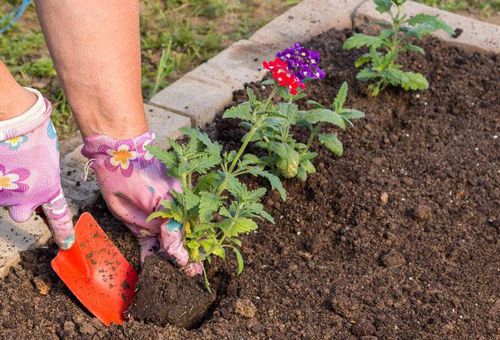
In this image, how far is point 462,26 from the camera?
161 inches

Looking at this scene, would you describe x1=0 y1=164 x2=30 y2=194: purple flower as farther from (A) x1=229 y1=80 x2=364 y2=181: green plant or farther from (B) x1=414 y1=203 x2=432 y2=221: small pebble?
(B) x1=414 y1=203 x2=432 y2=221: small pebble

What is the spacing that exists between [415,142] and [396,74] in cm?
29

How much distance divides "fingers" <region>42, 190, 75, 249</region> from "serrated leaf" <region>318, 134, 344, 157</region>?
938mm

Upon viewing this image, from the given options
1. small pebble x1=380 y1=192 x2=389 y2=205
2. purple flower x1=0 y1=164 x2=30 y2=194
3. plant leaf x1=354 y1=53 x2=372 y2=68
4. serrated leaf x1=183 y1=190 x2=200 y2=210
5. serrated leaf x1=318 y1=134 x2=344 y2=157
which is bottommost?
small pebble x1=380 y1=192 x2=389 y2=205

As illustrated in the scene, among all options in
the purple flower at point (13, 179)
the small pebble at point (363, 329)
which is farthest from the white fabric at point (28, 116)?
the small pebble at point (363, 329)

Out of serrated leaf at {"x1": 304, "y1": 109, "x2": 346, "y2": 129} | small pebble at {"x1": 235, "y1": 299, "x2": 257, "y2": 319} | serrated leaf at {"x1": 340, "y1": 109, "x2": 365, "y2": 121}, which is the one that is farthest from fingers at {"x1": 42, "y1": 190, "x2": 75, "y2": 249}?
serrated leaf at {"x1": 340, "y1": 109, "x2": 365, "y2": 121}

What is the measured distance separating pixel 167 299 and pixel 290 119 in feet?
2.36

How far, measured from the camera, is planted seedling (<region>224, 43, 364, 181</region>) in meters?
2.59

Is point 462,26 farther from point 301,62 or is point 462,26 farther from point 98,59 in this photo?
point 98,59

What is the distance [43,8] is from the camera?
2539mm

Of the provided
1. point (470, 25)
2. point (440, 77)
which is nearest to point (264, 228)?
point (440, 77)

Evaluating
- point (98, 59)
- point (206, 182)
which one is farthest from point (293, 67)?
point (98, 59)

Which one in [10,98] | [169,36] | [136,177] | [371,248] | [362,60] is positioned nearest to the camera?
[10,98]

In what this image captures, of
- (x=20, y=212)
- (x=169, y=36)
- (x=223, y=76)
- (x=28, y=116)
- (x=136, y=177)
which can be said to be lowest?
(x=169, y=36)
